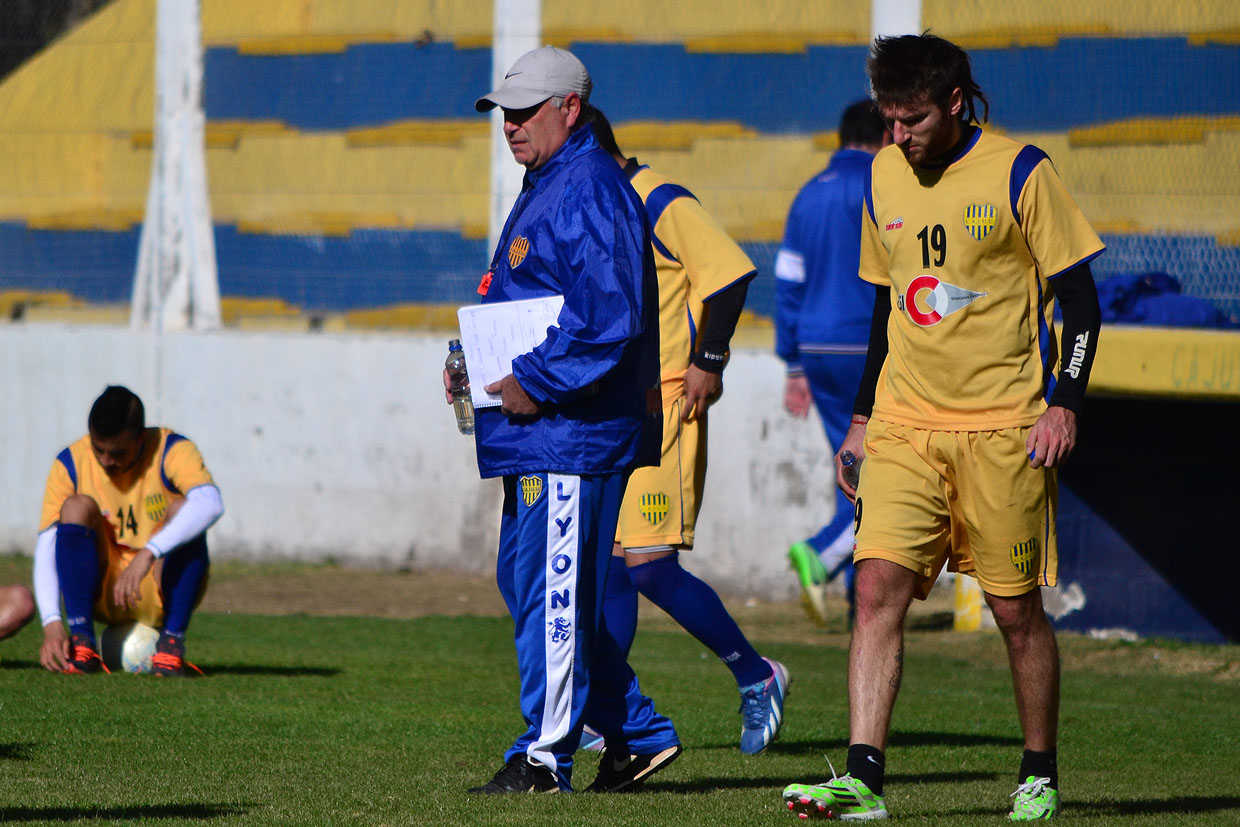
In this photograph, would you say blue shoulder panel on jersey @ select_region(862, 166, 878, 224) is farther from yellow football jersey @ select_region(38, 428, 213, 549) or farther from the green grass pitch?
yellow football jersey @ select_region(38, 428, 213, 549)

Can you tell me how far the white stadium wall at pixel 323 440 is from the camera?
36.6 feet

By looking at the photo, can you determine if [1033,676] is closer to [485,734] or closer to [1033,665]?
[1033,665]

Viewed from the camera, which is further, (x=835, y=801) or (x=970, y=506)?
(x=970, y=506)

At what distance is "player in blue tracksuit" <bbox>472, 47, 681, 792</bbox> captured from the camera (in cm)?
485

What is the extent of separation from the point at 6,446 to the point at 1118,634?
7921mm

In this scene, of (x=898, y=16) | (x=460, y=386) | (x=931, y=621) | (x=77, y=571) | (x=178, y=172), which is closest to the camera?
(x=460, y=386)

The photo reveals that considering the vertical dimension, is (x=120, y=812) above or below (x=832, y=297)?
below

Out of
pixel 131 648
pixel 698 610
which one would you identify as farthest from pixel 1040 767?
pixel 131 648

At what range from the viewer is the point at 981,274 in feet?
15.8

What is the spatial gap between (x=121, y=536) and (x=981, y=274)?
4284mm

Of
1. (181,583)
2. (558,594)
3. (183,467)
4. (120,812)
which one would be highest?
(558,594)

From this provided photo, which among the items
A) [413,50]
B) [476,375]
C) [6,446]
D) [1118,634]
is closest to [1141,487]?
[1118,634]

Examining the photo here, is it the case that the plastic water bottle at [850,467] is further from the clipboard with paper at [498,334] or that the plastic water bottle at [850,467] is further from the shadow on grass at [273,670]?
the shadow on grass at [273,670]

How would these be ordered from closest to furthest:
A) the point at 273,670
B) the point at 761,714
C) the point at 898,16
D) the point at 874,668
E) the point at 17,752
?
the point at 874,668 → the point at 17,752 → the point at 761,714 → the point at 273,670 → the point at 898,16
